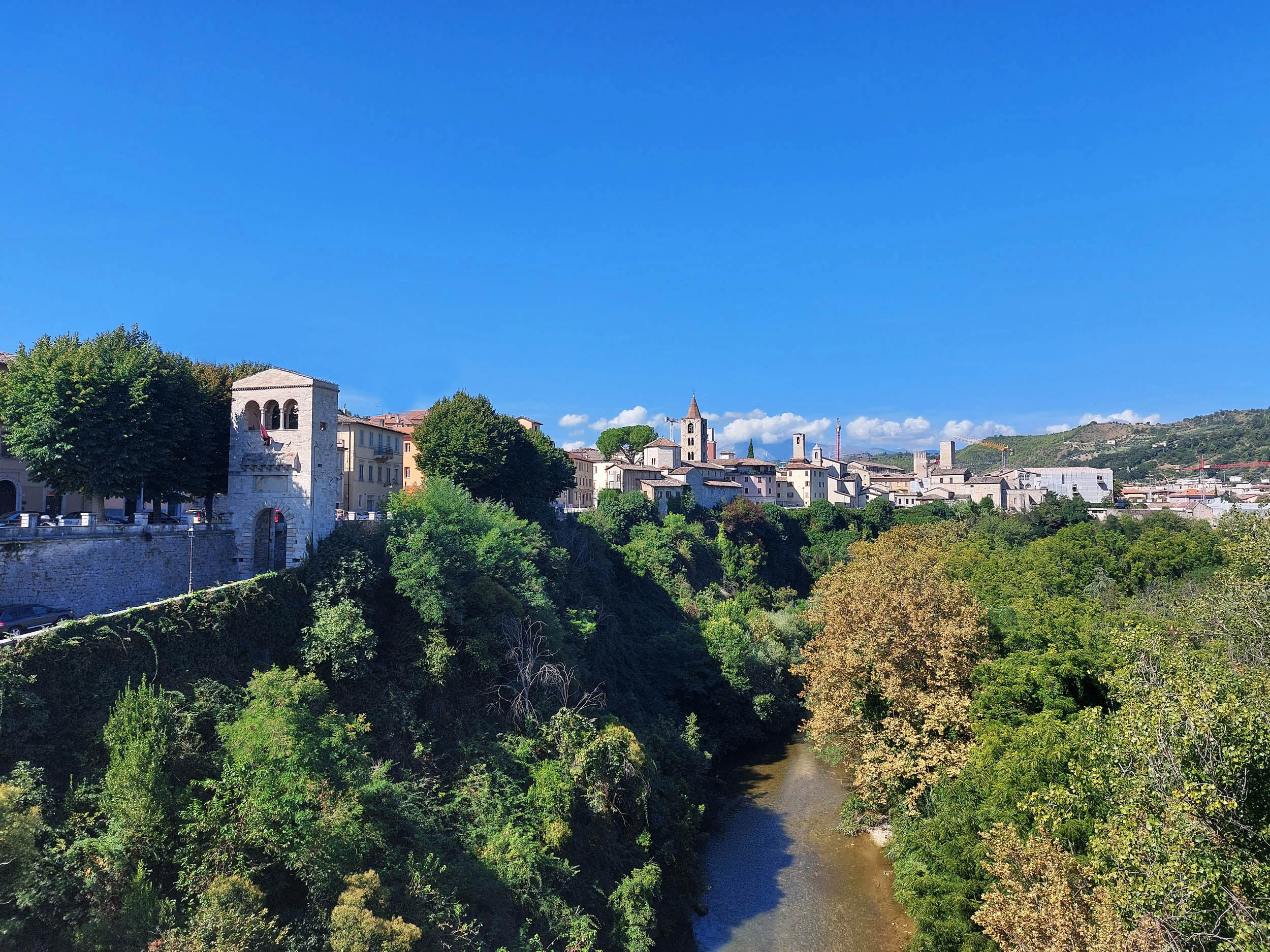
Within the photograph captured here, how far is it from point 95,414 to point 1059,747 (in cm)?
3433

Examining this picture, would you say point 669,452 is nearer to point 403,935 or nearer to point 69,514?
point 69,514

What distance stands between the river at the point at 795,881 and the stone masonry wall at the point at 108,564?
76.4 feet

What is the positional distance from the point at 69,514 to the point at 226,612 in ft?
70.4

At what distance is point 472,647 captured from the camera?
28516mm

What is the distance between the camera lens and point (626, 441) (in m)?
117

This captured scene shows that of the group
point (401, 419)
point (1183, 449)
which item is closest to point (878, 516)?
point (401, 419)

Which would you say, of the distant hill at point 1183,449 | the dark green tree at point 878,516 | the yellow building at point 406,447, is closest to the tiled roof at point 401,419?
the yellow building at point 406,447

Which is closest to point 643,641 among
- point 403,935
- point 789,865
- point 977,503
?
point 789,865

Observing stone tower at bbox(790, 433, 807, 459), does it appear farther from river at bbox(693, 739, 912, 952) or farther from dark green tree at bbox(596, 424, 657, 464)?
river at bbox(693, 739, 912, 952)

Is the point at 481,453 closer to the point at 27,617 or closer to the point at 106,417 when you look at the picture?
the point at 106,417

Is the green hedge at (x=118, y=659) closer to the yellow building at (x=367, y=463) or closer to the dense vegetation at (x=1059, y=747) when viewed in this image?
the dense vegetation at (x=1059, y=747)

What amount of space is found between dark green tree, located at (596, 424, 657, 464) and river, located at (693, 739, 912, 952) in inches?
3105

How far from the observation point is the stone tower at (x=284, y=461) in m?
29.0

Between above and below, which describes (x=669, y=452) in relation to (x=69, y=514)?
above
